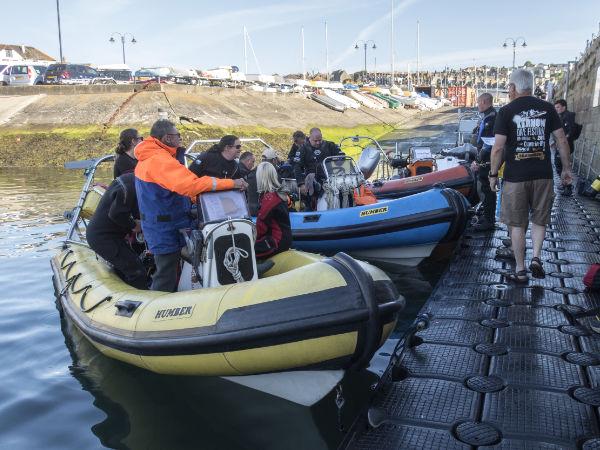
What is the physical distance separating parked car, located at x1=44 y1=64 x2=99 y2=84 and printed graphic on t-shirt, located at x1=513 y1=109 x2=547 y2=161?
33.6 meters

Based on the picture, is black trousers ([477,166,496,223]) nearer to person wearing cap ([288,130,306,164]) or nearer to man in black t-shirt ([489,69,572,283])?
man in black t-shirt ([489,69,572,283])

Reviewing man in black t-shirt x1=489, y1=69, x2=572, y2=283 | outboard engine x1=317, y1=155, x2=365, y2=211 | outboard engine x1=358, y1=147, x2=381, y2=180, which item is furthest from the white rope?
outboard engine x1=358, y1=147, x2=381, y2=180

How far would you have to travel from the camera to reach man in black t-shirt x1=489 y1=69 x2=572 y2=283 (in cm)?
429

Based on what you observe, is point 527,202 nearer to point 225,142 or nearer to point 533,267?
point 533,267

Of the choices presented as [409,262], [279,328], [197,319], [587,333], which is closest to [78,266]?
[197,319]

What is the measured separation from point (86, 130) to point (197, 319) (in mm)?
24204

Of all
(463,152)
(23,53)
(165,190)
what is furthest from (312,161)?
(23,53)

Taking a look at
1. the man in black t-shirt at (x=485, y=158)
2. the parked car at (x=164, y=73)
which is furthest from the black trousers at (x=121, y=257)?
the parked car at (x=164, y=73)

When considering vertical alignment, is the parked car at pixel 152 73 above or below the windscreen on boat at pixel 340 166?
above

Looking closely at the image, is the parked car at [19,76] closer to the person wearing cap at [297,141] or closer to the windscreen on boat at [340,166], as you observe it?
the person wearing cap at [297,141]

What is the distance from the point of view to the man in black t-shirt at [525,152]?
4293 mm

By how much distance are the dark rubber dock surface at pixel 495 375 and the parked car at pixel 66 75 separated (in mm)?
33785

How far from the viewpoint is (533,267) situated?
466 centimetres

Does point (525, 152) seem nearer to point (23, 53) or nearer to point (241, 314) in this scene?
point (241, 314)
